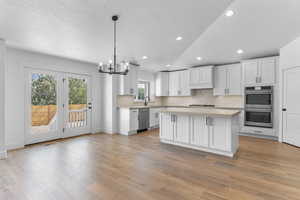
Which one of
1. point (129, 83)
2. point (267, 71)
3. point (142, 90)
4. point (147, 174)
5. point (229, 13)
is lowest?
point (147, 174)

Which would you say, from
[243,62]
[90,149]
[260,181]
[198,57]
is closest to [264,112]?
[243,62]

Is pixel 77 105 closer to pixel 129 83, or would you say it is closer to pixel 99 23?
pixel 129 83

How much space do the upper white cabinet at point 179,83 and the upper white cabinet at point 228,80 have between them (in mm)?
1189

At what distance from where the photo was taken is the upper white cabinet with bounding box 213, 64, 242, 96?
544 centimetres

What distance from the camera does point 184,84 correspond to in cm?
676

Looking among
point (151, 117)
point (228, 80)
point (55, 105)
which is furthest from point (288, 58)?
point (55, 105)

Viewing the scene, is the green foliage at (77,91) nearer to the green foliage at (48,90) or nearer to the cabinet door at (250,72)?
the green foliage at (48,90)

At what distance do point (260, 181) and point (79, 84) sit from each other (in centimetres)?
535

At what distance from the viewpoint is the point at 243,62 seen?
5.18 meters

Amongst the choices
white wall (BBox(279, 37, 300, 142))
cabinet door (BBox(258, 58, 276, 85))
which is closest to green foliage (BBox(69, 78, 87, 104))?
cabinet door (BBox(258, 58, 276, 85))

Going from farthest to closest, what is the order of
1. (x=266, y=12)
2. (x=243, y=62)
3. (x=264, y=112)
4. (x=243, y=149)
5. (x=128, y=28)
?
(x=243, y=62)
(x=264, y=112)
(x=243, y=149)
(x=128, y=28)
(x=266, y=12)

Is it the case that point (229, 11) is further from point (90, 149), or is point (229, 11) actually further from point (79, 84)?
point (79, 84)

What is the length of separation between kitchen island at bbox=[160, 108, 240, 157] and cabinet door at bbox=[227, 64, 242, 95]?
6.71 feet

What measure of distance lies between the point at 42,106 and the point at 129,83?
9.27ft
